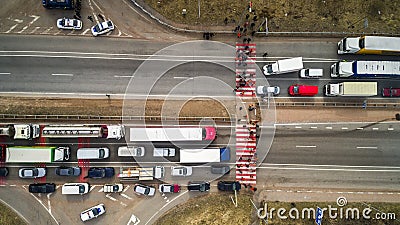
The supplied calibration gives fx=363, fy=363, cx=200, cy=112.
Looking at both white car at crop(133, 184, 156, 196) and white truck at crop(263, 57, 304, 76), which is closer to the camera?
white car at crop(133, 184, 156, 196)

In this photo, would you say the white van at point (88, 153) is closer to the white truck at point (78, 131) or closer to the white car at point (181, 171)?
the white truck at point (78, 131)

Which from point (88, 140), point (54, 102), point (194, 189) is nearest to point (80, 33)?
point (54, 102)

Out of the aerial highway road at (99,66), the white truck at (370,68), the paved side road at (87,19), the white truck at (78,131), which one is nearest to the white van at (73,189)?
the white truck at (78,131)

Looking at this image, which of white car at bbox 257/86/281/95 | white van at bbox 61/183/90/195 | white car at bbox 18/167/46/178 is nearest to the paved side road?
white car at bbox 257/86/281/95

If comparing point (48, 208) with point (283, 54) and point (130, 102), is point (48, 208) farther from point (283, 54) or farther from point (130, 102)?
point (283, 54)

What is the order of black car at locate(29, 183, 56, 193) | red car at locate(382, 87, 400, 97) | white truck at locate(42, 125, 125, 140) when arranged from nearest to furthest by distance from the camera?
white truck at locate(42, 125, 125, 140) < black car at locate(29, 183, 56, 193) < red car at locate(382, 87, 400, 97)

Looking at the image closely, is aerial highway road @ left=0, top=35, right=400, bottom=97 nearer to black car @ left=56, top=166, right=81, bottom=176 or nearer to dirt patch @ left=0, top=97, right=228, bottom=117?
dirt patch @ left=0, top=97, right=228, bottom=117
